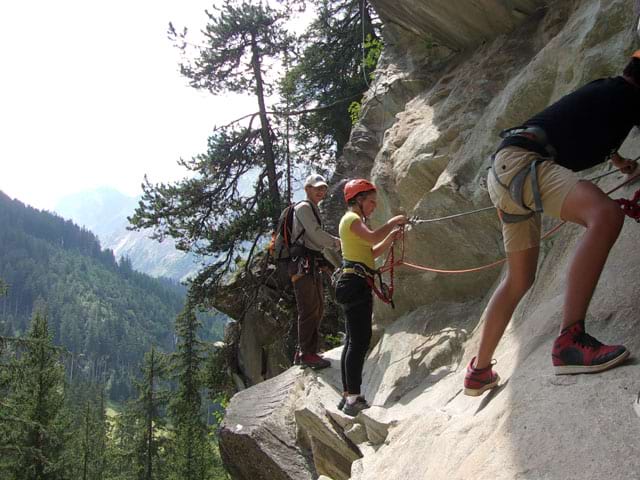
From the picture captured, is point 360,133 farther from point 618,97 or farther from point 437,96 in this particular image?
point 618,97

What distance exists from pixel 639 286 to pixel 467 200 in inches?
122

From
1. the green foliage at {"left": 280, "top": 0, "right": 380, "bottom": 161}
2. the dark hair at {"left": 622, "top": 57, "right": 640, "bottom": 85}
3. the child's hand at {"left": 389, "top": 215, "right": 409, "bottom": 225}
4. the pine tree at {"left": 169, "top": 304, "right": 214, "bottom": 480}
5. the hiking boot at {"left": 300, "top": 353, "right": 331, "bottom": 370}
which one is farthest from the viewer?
the pine tree at {"left": 169, "top": 304, "right": 214, "bottom": 480}

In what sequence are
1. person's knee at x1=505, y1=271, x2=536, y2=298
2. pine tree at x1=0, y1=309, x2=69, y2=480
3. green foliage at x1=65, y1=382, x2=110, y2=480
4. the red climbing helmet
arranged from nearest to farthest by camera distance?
person's knee at x1=505, y1=271, x2=536, y2=298 → the red climbing helmet → pine tree at x1=0, y1=309, x2=69, y2=480 → green foliage at x1=65, y1=382, x2=110, y2=480

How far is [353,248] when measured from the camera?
539cm

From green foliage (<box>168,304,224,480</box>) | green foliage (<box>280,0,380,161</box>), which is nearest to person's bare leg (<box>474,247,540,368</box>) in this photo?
green foliage (<box>280,0,380,161</box>)

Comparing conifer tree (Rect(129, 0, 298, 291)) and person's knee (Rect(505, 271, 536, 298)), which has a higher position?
conifer tree (Rect(129, 0, 298, 291))

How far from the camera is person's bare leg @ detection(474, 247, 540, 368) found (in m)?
3.63

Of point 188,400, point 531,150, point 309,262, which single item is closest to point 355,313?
point 309,262

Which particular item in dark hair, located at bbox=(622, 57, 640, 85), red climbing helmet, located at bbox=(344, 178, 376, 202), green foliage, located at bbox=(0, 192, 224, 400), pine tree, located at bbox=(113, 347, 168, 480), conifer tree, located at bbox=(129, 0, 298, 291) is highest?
green foliage, located at bbox=(0, 192, 224, 400)

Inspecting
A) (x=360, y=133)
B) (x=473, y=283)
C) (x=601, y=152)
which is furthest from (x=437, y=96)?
(x=601, y=152)

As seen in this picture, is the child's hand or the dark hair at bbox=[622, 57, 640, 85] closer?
the dark hair at bbox=[622, 57, 640, 85]

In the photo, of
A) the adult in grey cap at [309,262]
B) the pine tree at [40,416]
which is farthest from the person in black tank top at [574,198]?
the pine tree at [40,416]

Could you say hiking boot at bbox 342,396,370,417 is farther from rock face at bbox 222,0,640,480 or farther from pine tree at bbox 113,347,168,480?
pine tree at bbox 113,347,168,480

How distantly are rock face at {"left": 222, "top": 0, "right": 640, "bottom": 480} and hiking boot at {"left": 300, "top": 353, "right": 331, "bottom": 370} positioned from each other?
14 centimetres
